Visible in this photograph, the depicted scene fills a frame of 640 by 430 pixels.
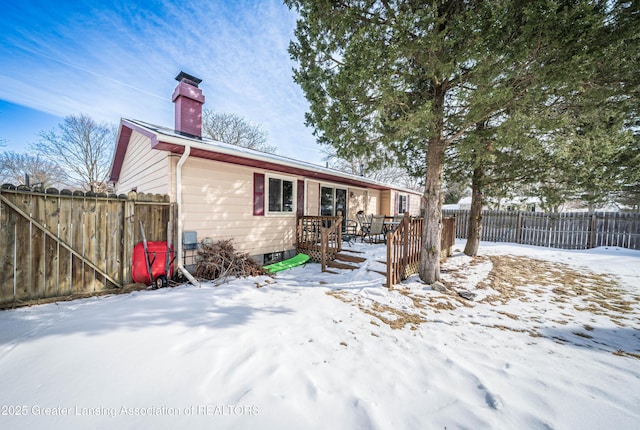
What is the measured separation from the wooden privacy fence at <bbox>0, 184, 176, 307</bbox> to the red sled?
11cm

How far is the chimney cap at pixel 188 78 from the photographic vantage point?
242 inches

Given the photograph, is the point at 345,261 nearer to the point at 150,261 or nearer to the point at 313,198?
the point at 313,198

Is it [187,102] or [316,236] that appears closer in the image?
[187,102]

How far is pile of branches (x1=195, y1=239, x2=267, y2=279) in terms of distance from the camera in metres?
5.03

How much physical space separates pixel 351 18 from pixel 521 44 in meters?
2.49

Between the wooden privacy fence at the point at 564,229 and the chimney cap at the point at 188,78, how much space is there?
13529 mm

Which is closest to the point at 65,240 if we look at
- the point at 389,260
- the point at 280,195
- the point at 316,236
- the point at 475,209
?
the point at 280,195

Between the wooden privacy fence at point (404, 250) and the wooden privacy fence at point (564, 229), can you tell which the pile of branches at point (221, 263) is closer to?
the wooden privacy fence at point (404, 250)

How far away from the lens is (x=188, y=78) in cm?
618

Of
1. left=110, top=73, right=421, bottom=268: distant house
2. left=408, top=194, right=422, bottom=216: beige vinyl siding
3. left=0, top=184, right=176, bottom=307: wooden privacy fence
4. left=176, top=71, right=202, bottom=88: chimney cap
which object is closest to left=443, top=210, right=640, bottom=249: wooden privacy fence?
left=408, top=194, right=422, bottom=216: beige vinyl siding

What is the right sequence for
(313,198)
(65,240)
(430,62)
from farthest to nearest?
1. (313,198)
2. (65,240)
3. (430,62)

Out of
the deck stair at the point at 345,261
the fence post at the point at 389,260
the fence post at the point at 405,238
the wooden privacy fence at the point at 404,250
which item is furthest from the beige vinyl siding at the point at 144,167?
the fence post at the point at 405,238

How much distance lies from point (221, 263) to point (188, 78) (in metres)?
5.07

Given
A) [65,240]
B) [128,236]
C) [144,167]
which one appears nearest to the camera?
[65,240]
